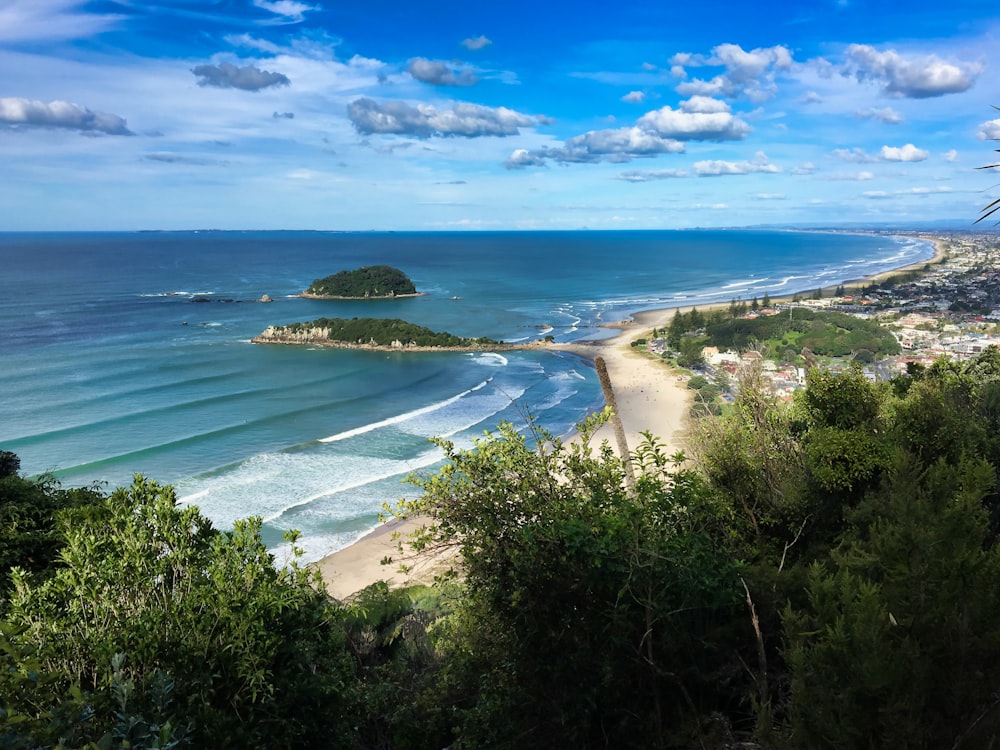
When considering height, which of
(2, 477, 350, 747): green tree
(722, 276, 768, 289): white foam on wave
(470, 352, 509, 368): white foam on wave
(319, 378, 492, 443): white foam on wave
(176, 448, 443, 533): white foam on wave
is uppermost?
(722, 276, 768, 289): white foam on wave

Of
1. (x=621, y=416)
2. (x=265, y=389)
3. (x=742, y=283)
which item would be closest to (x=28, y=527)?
(x=621, y=416)

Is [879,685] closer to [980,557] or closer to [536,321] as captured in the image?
[980,557]

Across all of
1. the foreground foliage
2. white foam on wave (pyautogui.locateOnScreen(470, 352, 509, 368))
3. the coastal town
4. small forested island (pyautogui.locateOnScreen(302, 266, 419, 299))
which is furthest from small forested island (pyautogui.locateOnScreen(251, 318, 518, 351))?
the foreground foliage

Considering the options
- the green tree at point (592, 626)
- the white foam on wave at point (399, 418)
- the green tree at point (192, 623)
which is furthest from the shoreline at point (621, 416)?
the white foam on wave at point (399, 418)

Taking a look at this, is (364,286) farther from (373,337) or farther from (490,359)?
(490,359)

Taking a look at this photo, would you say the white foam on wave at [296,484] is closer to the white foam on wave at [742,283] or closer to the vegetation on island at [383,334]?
the vegetation on island at [383,334]

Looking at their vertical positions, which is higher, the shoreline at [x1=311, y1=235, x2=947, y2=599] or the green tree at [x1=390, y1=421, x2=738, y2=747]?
the green tree at [x1=390, y1=421, x2=738, y2=747]

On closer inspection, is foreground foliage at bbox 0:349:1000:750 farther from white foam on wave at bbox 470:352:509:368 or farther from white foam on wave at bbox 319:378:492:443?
white foam on wave at bbox 470:352:509:368

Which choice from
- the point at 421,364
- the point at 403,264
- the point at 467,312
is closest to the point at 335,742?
the point at 421,364
